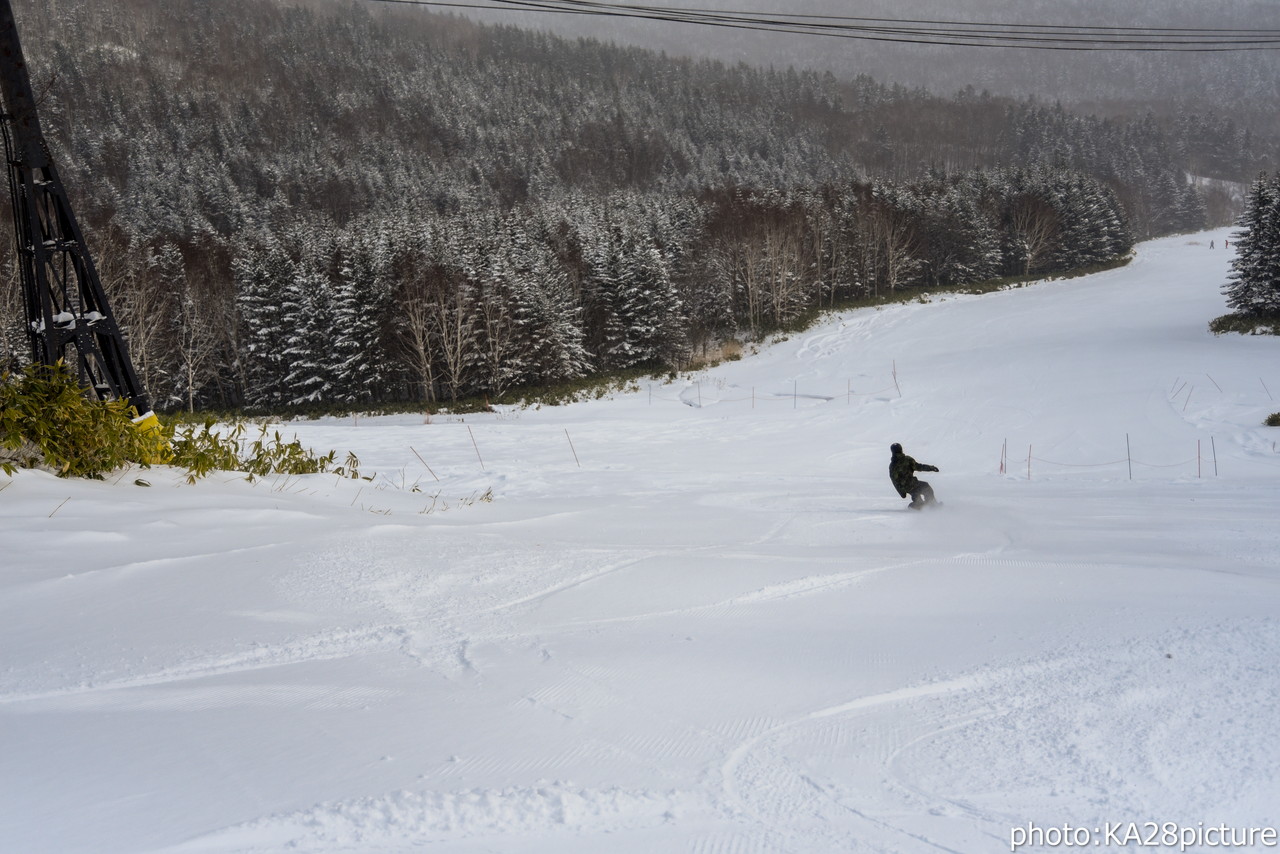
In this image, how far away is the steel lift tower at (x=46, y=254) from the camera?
6203mm

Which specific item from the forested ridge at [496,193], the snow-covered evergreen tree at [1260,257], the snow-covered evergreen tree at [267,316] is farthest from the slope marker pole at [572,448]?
the snow-covered evergreen tree at [1260,257]

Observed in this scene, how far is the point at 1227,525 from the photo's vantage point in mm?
6500

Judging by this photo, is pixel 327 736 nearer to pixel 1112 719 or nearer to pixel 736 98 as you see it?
pixel 1112 719

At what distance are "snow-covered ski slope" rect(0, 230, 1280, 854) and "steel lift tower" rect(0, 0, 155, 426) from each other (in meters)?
2.03

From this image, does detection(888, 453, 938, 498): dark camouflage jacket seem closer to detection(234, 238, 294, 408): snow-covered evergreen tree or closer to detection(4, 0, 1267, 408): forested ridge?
detection(4, 0, 1267, 408): forested ridge

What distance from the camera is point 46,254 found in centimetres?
644

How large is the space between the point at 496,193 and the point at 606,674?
108597 millimetres

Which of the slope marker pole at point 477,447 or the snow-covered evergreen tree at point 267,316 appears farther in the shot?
the snow-covered evergreen tree at point 267,316

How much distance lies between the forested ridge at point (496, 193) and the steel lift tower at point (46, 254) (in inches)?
788

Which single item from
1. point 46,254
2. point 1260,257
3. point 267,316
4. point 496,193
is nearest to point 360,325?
point 267,316

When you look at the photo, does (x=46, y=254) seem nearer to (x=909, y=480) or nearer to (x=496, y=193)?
(x=909, y=480)

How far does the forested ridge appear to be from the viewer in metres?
38.0

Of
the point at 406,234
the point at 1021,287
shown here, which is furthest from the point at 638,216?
the point at 1021,287

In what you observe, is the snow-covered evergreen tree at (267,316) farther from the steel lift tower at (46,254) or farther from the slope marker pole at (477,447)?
the steel lift tower at (46,254)
